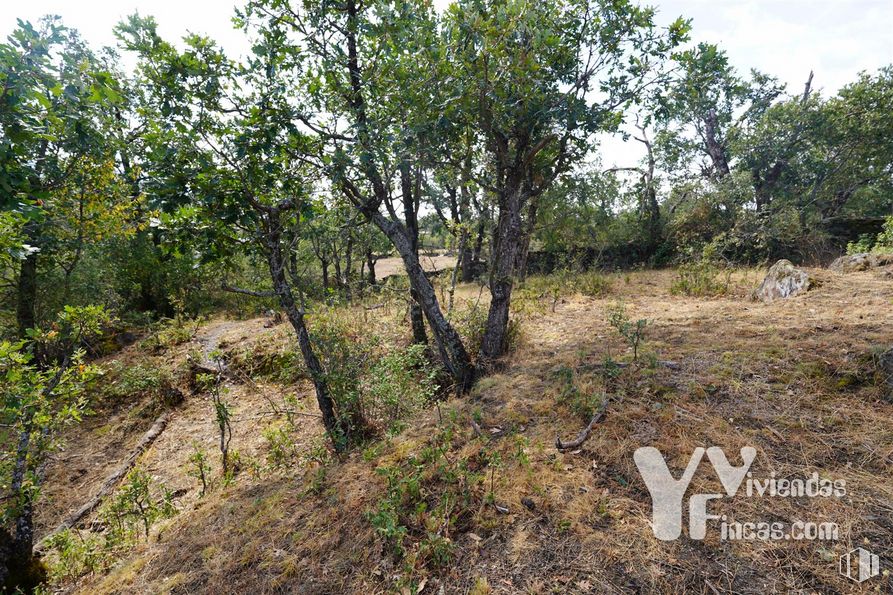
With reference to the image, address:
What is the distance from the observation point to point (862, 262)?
7.87m

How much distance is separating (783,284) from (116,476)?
450 inches

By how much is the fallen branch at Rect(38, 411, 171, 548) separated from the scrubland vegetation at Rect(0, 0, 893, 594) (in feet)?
0.14

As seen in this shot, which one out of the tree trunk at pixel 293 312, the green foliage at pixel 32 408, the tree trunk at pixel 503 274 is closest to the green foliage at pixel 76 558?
the green foliage at pixel 32 408

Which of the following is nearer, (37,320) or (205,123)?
(205,123)

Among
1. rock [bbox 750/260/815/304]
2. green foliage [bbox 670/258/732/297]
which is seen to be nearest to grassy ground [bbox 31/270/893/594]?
rock [bbox 750/260/815/304]

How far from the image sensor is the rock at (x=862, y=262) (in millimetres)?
7512

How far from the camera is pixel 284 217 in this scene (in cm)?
412

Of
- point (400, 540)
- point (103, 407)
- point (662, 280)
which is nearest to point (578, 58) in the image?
point (400, 540)

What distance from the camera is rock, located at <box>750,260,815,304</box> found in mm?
6461

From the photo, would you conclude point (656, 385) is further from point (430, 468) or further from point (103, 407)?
point (103, 407)

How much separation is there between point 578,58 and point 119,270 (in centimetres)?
1344
